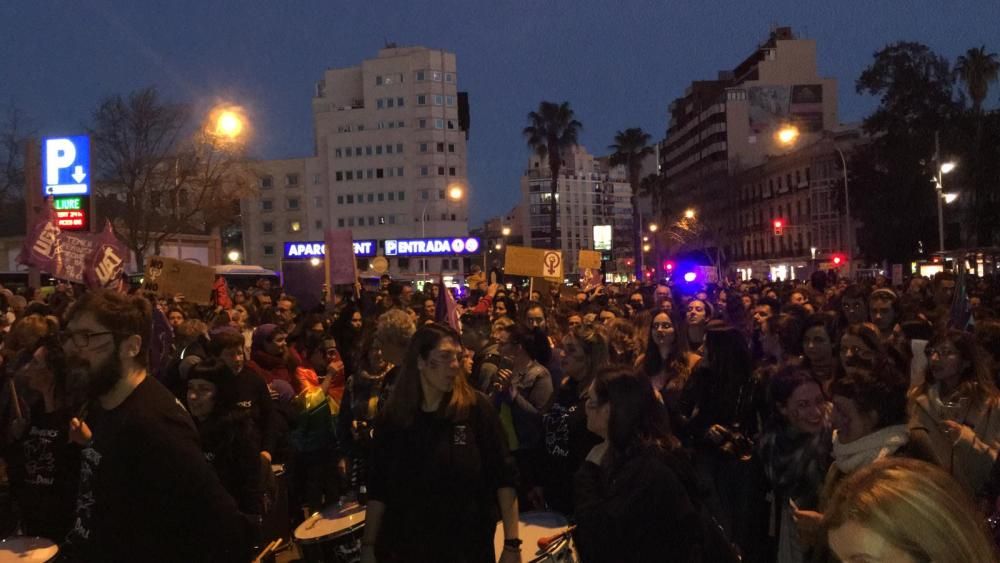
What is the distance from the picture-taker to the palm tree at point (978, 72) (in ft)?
166

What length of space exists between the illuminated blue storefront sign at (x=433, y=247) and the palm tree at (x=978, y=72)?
93.6 ft

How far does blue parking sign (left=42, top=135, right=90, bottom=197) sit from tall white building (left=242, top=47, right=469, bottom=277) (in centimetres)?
8047

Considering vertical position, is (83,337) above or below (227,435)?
above

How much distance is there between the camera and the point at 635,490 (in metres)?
3.76

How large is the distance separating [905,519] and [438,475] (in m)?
2.81

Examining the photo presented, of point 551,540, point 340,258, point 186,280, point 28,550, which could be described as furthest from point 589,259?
point 28,550

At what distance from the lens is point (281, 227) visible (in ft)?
329

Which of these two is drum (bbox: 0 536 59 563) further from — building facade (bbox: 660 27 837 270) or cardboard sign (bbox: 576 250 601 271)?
building facade (bbox: 660 27 837 270)

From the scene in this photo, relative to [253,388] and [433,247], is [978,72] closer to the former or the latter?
[433,247]

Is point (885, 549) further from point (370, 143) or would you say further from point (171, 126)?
point (370, 143)

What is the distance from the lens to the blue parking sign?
61.2 feet

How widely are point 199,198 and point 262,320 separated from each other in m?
31.2

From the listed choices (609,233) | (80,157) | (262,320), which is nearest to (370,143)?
(609,233)

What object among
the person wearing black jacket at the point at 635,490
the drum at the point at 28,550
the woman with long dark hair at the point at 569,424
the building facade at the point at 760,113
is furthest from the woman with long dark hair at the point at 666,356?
the building facade at the point at 760,113
